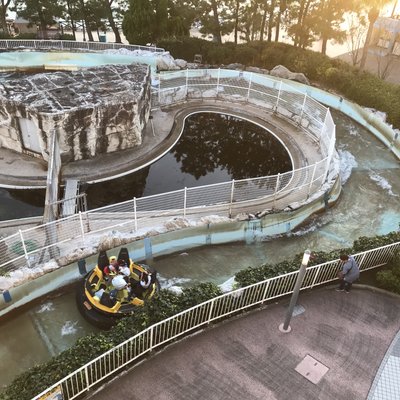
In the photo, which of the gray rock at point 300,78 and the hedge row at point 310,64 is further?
the gray rock at point 300,78

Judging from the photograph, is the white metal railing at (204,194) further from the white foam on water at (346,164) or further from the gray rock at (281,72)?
the gray rock at (281,72)

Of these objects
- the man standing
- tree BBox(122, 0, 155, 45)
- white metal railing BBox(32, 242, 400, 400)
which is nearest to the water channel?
white metal railing BBox(32, 242, 400, 400)

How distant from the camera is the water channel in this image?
436 inches

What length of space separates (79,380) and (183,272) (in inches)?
211

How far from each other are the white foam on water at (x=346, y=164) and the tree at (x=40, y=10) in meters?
25.0

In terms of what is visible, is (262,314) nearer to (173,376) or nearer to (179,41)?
(173,376)

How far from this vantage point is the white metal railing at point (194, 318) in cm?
888

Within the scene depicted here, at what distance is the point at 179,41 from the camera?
104 ft

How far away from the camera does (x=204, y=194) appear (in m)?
15.3

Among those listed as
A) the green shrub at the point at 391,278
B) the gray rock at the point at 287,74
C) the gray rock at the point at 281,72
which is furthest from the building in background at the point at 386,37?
the green shrub at the point at 391,278

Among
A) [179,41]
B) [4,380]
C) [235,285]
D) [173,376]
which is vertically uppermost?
[179,41]

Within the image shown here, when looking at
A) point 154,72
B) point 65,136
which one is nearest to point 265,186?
point 65,136

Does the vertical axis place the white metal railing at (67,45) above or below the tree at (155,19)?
below

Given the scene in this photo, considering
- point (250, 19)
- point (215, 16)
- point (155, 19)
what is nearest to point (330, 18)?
point (250, 19)
